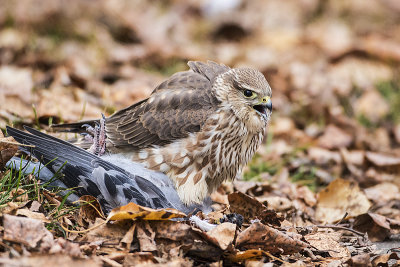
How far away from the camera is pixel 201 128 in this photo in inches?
153

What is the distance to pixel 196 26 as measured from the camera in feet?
30.8

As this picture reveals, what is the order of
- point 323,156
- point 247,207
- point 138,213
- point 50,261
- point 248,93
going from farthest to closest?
point 323,156
point 248,93
point 247,207
point 138,213
point 50,261

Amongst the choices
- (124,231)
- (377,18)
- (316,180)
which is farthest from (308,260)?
(377,18)

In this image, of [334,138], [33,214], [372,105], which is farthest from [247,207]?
[372,105]

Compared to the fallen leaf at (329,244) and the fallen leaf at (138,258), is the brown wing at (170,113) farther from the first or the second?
the fallen leaf at (138,258)

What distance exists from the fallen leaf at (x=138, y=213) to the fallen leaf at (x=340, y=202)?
168 cm

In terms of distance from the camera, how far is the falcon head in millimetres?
3783

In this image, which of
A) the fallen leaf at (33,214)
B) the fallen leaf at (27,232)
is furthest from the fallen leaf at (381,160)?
the fallen leaf at (27,232)

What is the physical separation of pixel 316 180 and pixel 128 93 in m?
2.34

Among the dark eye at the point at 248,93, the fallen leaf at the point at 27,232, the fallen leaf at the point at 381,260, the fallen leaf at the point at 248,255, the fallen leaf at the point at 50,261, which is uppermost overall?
the dark eye at the point at 248,93

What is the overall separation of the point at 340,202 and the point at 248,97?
1198 millimetres

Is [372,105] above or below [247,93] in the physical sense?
above

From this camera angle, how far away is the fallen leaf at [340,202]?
4250 mm

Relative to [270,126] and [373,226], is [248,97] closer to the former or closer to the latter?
[373,226]
